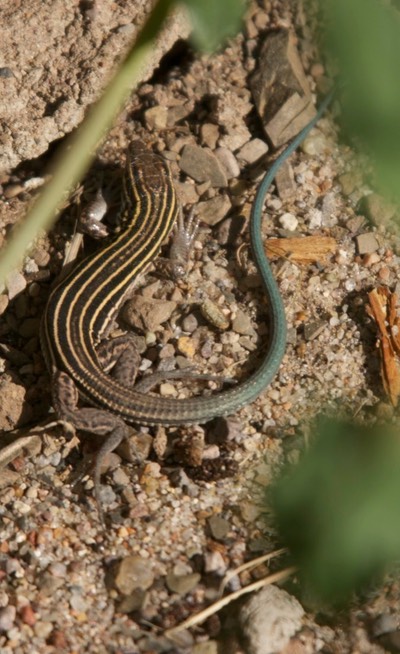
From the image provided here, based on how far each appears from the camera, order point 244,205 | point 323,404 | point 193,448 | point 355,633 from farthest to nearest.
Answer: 1. point 244,205
2. point 193,448
3. point 355,633
4. point 323,404

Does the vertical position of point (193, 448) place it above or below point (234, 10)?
below

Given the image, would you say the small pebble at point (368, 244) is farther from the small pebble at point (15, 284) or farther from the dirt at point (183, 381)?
the small pebble at point (15, 284)

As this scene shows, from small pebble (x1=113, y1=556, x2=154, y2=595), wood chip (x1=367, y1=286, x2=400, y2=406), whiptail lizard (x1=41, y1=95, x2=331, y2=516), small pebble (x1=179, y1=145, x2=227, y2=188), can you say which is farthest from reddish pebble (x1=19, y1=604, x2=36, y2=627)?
small pebble (x1=179, y1=145, x2=227, y2=188)

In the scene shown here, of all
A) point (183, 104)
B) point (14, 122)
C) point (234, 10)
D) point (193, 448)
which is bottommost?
point (193, 448)

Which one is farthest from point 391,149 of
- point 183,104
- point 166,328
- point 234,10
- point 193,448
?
point 183,104

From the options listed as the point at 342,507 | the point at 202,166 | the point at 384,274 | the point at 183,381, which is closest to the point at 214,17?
the point at 342,507

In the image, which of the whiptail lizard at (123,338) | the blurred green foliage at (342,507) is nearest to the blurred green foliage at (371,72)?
the blurred green foliage at (342,507)

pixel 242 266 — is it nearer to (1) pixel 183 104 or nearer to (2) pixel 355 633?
(1) pixel 183 104

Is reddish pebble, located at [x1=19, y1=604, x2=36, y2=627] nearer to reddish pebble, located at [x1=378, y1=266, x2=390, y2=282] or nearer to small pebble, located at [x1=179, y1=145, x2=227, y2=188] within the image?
reddish pebble, located at [x1=378, y1=266, x2=390, y2=282]
